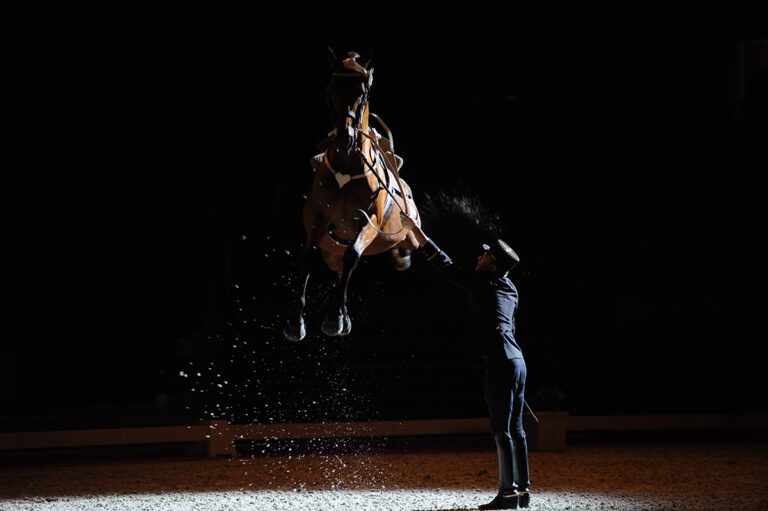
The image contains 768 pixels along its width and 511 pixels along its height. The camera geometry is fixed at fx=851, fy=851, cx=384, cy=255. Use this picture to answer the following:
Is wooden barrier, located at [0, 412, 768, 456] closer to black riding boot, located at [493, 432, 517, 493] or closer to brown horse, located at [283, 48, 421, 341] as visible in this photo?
black riding boot, located at [493, 432, 517, 493]

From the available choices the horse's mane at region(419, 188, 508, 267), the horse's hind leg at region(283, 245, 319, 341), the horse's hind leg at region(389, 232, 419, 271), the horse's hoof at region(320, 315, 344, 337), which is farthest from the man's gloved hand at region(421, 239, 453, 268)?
the horse's mane at region(419, 188, 508, 267)

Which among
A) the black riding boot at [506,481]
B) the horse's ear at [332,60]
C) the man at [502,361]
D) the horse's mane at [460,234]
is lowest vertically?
the black riding boot at [506,481]

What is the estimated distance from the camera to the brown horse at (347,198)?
3994 millimetres

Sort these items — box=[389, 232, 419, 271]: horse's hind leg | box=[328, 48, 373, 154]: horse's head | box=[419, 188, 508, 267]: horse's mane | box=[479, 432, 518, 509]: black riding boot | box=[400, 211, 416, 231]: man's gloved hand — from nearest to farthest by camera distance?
1. box=[328, 48, 373, 154]: horse's head
2. box=[400, 211, 416, 231]: man's gloved hand
3. box=[389, 232, 419, 271]: horse's hind leg
4. box=[479, 432, 518, 509]: black riding boot
5. box=[419, 188, 508, 267]: horse's mane

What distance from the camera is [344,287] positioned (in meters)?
4.29

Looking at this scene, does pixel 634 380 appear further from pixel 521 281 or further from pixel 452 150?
pixel 452 150

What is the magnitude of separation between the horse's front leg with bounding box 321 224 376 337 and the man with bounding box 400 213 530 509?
0.88 meters

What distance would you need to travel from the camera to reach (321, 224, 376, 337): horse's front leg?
4.16 meters

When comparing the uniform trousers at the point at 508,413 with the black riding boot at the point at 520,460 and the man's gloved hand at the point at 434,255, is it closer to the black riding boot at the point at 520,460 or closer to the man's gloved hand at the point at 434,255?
the black riding boot at the point at 520,460

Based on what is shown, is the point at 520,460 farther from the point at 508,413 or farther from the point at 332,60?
the point at 332,60

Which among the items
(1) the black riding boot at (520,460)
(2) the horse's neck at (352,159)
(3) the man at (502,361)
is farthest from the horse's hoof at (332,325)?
(1) the black riding boot at (520,460)

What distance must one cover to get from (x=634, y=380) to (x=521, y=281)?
1980 millimetres

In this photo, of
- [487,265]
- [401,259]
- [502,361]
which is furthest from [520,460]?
[401,259]

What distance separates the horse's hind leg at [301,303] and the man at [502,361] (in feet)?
2.94
